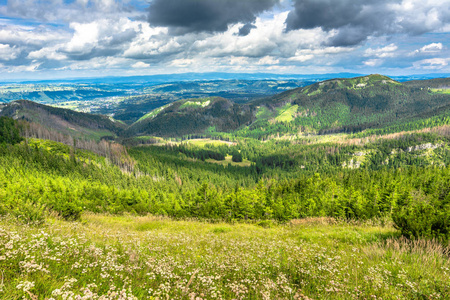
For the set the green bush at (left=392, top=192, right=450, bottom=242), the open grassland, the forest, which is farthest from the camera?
the forest

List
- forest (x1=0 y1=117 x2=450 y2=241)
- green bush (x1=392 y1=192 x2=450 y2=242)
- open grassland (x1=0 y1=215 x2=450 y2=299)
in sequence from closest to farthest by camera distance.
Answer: open grassland (x1=0 y1=215 x2=450 y2=299) → green bush (x1=392 y1=192 x2=450 y2=242) → forest (x1=0 y1=117 x2=450 y2=241)

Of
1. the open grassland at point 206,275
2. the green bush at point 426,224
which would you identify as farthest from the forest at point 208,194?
the open grassland at point 206,275

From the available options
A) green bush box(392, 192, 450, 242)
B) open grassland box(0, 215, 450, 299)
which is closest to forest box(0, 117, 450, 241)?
green bush box(392, 192, 450, 242)

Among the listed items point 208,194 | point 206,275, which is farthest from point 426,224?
point 208,194

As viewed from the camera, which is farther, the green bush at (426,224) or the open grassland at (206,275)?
the green bush at (426,224)

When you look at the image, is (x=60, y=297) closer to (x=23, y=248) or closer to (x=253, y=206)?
(x=23, y=248)

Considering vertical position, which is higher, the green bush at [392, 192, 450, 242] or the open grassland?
the open grassland

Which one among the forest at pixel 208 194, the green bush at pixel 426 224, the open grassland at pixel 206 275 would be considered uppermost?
the open grassland at pixel 206 275

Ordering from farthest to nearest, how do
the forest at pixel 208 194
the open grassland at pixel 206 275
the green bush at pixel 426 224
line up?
the forest at pixel 208 194 → the green bush at pixel 426 224 → the open grassland at pixel 206 275

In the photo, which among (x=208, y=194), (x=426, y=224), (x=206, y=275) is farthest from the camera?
(x=208, y=194)

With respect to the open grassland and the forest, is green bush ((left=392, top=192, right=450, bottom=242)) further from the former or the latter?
the open grassland

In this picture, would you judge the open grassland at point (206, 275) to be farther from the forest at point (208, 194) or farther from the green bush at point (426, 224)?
the forest at point (208, 194)

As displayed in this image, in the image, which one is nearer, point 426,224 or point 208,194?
point 426,224

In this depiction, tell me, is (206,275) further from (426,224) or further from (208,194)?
(208,194)
